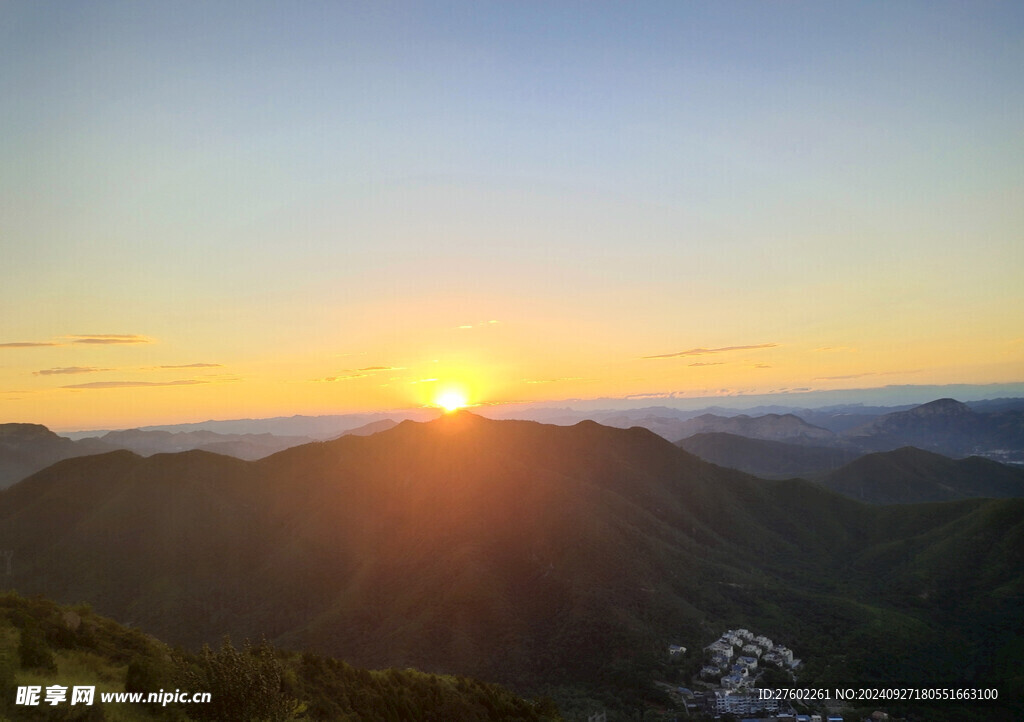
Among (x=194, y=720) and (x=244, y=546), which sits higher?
(x=194, y=720)

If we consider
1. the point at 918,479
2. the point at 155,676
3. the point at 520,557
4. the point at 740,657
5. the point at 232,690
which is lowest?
the point at 740,657

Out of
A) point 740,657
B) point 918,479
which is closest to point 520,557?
point 740,657

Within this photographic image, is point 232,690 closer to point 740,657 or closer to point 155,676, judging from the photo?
point 155,676

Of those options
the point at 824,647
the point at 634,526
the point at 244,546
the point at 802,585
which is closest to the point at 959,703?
the point at 824,647

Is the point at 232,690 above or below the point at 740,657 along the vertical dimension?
above

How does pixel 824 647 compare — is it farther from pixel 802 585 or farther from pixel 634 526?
pixel 634 526

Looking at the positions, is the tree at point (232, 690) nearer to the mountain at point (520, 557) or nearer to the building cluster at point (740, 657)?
the mountain at point (520, 557)
